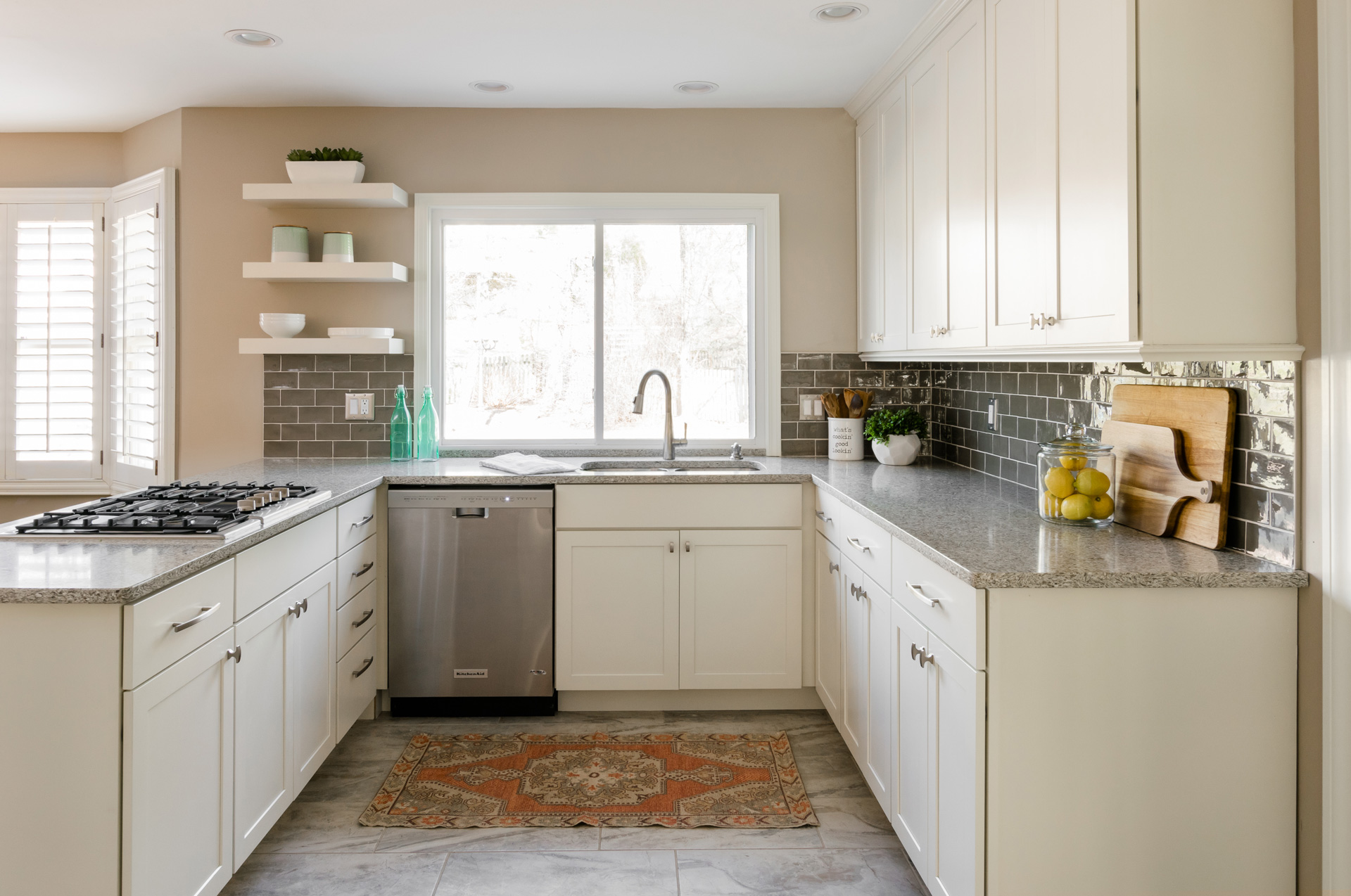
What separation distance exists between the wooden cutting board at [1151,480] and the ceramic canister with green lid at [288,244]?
301 centimetres

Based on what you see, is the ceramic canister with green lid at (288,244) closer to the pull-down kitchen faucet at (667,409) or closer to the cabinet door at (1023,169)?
the pull-down kitchen faucet at (667,409)

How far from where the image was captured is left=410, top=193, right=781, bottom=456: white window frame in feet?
12.3

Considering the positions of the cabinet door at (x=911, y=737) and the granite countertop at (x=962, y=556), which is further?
the cabinet door at (x=911, y=737)

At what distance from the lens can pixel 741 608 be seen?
3273 mm

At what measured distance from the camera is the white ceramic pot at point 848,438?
3.63 metres

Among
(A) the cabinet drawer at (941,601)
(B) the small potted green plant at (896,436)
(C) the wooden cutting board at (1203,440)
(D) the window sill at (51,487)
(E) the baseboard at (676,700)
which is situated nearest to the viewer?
(A) the cabinet drawer at (941,601)

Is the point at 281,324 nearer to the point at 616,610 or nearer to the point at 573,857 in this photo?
the point at 616,610

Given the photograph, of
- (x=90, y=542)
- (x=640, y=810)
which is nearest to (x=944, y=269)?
(x=640, y=810)

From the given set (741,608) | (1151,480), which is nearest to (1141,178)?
(1151,480)

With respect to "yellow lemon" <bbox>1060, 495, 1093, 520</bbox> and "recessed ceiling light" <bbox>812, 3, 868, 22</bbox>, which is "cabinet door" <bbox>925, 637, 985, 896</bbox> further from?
"recessed ceiling light" <bbox>812, 3, 868, 22</bbox>

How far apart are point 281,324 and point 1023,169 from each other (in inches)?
110

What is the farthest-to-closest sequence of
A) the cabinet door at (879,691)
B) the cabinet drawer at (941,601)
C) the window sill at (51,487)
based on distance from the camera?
1. the window sill at (51,487)
2. the cabinet door at (879,691)
3. the cabinet drawer at (941,601)

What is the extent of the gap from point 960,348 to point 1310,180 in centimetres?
101

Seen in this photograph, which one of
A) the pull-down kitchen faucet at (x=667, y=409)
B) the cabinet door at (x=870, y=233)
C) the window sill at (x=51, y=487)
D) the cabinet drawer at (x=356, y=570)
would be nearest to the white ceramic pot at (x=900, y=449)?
the cabinet door at (x=870, y=233)
